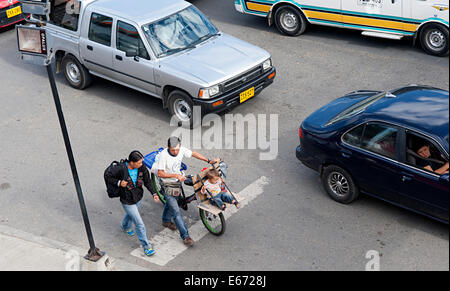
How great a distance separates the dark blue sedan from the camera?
7.81 metres

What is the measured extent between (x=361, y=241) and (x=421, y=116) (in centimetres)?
174

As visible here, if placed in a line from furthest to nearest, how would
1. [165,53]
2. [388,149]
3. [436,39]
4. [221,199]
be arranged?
1. [436,39]
2. [165,53]
3. [221,199]
4. [388,149]

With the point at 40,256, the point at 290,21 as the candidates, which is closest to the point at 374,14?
the point at 290,21

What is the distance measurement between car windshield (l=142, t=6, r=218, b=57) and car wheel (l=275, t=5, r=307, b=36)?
2.83 m

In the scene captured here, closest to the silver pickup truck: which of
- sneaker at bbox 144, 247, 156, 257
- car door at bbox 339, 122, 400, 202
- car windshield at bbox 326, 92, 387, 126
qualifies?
car windshield at bbox 326, 92, 387, 126

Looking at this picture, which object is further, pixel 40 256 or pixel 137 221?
pixel 40 256

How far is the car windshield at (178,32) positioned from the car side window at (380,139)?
4.30m

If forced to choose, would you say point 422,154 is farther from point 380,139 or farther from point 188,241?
point 188,241

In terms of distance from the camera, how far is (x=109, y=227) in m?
9.14

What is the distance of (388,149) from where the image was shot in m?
8.22

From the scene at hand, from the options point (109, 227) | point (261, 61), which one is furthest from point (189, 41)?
point (109, 227)

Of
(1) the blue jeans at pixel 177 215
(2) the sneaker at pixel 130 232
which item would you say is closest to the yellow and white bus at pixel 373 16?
(1) the blue jeans at pixel 177 215

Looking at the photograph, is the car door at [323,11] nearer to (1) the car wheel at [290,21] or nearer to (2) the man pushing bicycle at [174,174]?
(1) the car wheel at [290,21]

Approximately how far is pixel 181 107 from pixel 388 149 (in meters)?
4.30
